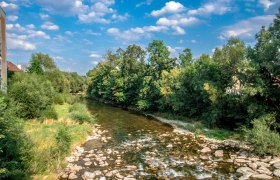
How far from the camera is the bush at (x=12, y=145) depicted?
420 inches

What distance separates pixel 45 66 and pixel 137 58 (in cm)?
4315

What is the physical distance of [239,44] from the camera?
A: 93.6 ft

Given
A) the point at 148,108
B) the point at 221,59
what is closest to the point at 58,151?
the point at 221,59

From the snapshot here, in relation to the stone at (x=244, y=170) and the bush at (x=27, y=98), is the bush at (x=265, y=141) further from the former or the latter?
the bush at (x=27, y=98)

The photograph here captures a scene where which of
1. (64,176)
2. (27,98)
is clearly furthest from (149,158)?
(27,98)

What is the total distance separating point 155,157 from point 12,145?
10.5 meters

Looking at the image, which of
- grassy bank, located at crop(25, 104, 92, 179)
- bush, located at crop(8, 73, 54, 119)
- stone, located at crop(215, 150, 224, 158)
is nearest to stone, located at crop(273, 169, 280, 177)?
stone, located at crop(215, 150, 224, 158)

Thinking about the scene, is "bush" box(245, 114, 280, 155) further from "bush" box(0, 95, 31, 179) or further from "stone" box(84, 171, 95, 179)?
"bush" box(0, 95, 31, 179)

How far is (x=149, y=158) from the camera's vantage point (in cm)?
1872

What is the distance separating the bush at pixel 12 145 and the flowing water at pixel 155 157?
3959mm

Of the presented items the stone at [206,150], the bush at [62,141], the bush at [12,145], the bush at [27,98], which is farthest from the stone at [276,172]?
the bush at [27,98]

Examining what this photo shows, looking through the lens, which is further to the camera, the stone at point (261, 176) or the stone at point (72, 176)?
the stone at point (261, 176)

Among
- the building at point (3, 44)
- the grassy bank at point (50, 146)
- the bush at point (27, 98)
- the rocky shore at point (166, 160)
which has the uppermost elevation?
the building at point (3, 44)

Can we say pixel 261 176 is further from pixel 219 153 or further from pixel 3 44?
pixel 3 44
